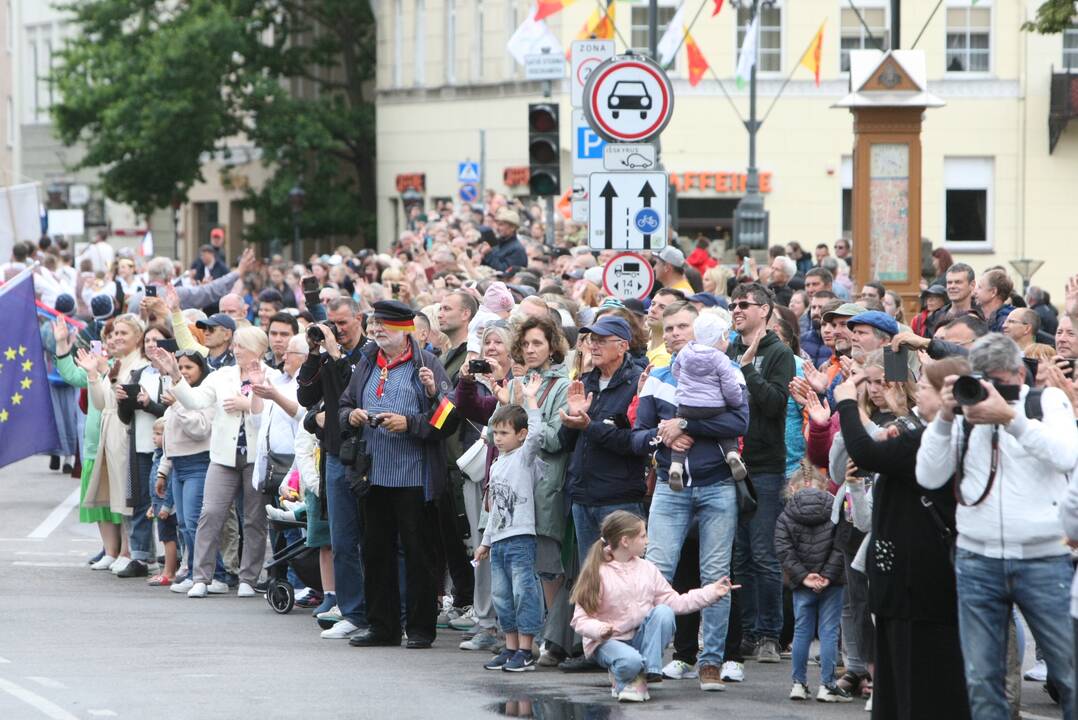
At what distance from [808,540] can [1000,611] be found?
2.46 metres

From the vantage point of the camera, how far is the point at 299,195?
48.8m

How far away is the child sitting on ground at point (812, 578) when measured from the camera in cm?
1108

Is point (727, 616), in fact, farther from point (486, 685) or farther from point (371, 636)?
point (371, 636)

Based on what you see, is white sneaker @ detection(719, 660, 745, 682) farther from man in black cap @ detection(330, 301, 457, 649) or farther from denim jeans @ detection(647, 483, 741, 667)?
man in black cap @ detection(330, 301, 457, 649)

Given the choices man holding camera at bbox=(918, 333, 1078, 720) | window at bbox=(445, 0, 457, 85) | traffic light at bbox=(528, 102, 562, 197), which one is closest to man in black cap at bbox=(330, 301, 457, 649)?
man holding camera at bbox=(918, 333, 1078, 720)

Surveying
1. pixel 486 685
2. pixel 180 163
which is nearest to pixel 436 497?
pixel 486 685

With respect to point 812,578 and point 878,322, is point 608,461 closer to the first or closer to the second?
point 812,578

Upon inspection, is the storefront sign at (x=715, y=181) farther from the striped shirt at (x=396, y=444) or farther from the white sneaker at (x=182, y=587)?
the striped shirt at (x=396, y=444)

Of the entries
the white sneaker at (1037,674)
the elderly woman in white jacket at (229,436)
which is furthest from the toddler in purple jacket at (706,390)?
the elderly woman in white jacket at (229,436)

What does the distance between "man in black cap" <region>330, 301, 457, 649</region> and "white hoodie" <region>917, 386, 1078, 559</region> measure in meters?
4.62

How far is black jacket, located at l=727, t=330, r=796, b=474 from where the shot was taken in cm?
1195

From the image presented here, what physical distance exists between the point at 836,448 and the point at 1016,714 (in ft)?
4.86

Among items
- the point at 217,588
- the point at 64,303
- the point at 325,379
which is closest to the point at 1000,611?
the point at 325,379

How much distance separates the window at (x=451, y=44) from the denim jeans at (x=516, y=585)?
38332 millimetres
